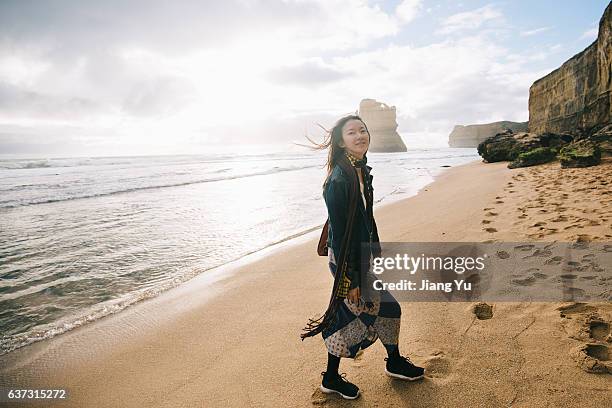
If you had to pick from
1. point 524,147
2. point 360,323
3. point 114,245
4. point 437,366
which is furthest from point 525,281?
point 524,147

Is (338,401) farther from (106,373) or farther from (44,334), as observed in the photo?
(44,334)

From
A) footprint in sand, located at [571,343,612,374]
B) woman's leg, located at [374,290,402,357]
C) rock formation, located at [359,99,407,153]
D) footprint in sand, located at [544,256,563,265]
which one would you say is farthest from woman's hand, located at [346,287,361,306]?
rock formation, located at [359,99,407,153]

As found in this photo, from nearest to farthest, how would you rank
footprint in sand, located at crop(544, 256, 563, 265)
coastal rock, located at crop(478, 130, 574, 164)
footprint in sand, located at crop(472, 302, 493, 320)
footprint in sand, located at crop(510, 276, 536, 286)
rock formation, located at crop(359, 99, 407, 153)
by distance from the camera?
1. footprint in sand, located at crop(472, 302, 493, 320)
2. footprint in sand, located at crop(510, 276, 536, 286)
3. footprint in sand, located at crop(544, 256, 563, 265)
4. coastal rock, located at crop(478, 130, 574, 164)
5. rock formation, located at crop(359, 99, 407, 153)

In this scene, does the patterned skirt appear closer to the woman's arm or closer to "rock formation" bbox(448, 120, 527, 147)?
the woman's arm

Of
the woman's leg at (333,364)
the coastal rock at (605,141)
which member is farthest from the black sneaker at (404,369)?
the coastal rock at (605,141)

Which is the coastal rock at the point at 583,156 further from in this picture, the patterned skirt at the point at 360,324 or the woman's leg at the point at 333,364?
the woman's leg at the point at 333,364

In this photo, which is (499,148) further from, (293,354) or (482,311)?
(293,354)

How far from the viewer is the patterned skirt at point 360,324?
2.41 m

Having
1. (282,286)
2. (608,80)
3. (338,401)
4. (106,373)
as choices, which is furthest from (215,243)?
(608,80)

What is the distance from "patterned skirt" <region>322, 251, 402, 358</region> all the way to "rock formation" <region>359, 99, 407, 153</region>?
148900mm

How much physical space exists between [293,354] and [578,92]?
35.7m

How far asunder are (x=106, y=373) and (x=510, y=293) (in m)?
4.27

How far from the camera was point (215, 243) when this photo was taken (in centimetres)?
767

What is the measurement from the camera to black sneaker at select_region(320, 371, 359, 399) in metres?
2.43
